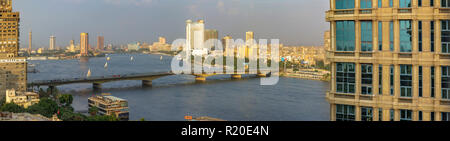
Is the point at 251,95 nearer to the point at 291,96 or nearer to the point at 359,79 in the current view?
the point at 291,96

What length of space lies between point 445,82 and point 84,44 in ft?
304

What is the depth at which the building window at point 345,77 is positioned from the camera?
5.68m

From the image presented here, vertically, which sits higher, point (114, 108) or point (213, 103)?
point (114, 108)

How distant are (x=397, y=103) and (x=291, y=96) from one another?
55.1 ft

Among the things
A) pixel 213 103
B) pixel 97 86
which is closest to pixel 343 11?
pixel 213 103

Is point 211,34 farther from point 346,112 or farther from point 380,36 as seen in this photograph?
point 380,36

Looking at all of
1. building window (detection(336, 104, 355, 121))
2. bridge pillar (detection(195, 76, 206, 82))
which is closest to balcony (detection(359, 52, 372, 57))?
building window (detection(336, 104, 355, 121))

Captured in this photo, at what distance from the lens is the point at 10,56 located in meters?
21.3

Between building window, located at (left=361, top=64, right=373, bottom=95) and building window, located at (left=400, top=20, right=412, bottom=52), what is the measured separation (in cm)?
42

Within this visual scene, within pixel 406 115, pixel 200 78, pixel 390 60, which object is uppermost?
pixel 390 60

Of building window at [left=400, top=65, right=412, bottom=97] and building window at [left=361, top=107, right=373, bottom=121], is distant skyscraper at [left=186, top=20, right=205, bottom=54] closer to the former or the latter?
building window at [left=361, top=107, right=373, bottom=121]
